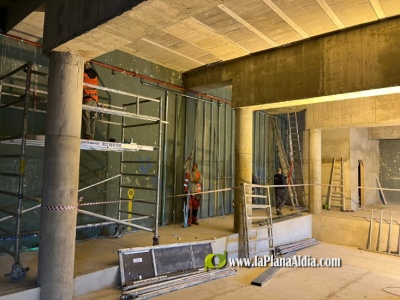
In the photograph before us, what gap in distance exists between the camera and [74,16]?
3.53 metres

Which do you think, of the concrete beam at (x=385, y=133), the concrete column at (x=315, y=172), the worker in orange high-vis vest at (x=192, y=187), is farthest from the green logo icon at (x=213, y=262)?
the concrete beam at (x=385, y=133)

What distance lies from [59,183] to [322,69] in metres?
5.01

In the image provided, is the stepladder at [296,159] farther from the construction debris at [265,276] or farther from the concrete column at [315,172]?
the construction debris at [265,276]

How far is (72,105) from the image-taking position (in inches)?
147

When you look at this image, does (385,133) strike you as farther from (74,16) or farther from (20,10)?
(20,10)

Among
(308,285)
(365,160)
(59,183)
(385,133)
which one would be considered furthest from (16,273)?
(385,133)

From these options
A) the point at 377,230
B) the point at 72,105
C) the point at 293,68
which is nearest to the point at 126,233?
the point at 72,105

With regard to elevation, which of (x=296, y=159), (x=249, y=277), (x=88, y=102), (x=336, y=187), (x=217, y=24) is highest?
(x=217, y=24)

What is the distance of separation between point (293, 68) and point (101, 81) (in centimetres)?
405

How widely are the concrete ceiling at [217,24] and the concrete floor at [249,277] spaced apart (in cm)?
318

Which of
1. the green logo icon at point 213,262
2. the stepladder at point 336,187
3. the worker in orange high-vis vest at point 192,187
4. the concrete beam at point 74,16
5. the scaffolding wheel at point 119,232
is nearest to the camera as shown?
the concrete beam at point 74,16

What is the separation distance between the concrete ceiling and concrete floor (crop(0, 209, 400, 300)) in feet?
10.4

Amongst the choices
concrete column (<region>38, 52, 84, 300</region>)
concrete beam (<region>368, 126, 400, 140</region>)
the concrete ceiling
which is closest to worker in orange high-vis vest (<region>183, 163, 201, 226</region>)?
the concrete ceiling

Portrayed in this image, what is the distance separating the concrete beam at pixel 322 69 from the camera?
5031mm
